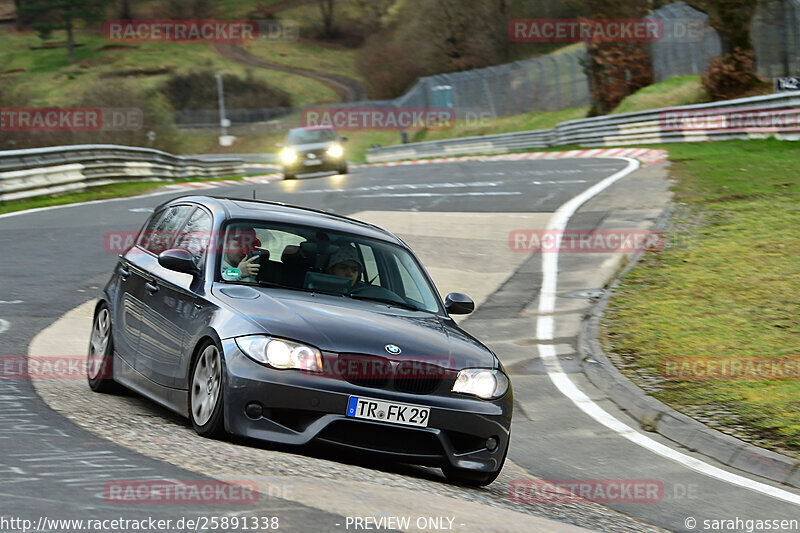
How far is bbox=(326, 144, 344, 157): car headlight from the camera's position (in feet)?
118

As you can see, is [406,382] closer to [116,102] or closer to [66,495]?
[66,495]

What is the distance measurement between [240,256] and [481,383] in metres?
1.85

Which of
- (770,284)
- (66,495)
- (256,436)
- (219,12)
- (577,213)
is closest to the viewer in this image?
(66,495)

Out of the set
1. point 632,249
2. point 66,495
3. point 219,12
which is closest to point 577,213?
point 632,249

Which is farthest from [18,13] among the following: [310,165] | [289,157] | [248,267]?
[248,267]

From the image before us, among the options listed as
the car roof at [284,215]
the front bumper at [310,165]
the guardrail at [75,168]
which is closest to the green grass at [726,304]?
the car roof at [284,215]

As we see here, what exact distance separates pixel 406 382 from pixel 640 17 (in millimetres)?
48159

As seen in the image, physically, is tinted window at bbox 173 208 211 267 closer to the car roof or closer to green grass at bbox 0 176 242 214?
the car roof

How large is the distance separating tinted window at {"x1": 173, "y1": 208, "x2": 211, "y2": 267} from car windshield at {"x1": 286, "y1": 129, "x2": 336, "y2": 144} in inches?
1110

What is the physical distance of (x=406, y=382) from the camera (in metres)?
6.54

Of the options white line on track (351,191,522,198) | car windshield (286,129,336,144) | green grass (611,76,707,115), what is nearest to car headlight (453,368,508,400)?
white line on track (351,191,522,198)

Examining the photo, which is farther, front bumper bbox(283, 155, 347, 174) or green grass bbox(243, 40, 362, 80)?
green grass bbox(243, 40, 362, 80)

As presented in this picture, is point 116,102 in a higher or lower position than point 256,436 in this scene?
higher

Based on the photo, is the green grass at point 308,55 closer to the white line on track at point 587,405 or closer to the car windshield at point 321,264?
the white line on track at point 587,405
